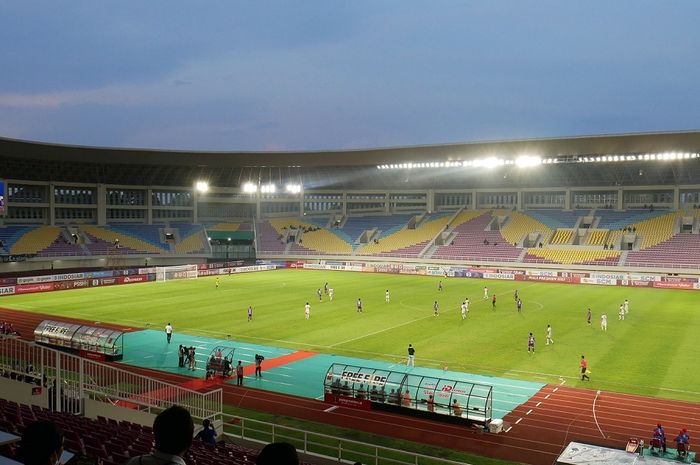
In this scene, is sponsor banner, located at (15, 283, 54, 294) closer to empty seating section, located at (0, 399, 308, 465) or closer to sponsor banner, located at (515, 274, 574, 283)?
empty seating section, located at (0, 399, 308, 465)

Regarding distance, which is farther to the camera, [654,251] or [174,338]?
[654,251]

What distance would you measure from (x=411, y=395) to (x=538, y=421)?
476 centimetres

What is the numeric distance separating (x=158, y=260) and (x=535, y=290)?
5329 cm

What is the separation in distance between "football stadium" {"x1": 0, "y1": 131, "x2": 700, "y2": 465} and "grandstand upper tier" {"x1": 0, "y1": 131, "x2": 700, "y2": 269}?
0.37 metres

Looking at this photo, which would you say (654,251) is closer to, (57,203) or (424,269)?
(424,269)

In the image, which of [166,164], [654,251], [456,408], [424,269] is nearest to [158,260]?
[166,164]

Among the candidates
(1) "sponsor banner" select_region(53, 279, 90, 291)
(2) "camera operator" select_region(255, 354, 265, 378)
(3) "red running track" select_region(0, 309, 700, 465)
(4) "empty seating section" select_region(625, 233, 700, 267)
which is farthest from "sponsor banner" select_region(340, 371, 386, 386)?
(4) "empty seating section" select_region(625, 233, 700, 267)

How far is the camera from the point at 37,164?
79.9 metres

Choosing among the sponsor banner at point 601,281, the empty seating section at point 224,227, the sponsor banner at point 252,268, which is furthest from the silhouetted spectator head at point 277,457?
the empty seating section at point 224,227

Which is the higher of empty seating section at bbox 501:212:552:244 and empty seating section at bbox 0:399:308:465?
empty seating section at bbox 501:212:552:244

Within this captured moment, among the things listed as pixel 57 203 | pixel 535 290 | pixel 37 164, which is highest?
pixel 37 164

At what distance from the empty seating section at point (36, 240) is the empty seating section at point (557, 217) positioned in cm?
6782

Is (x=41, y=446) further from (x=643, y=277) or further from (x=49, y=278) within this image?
(x=643, y=277)

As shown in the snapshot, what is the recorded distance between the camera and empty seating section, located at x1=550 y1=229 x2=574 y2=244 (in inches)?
3211
